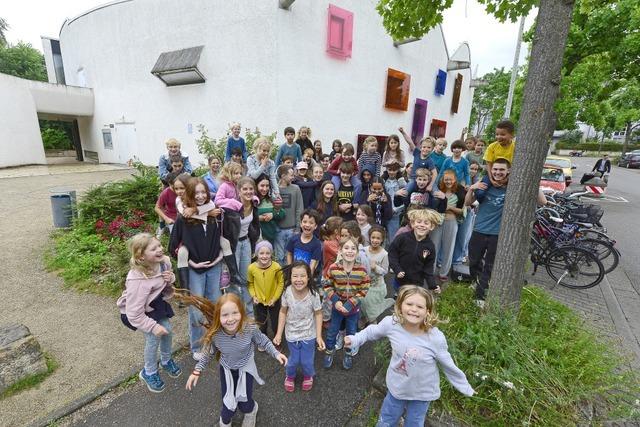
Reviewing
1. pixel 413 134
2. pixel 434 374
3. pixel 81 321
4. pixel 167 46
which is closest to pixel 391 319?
pixel 434 374

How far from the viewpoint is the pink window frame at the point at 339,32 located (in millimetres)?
9945

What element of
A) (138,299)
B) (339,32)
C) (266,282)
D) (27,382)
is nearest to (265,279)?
(266,282)

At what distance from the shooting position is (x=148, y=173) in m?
6.89

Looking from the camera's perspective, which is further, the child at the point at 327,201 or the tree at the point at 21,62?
the tree at the point at 21,62

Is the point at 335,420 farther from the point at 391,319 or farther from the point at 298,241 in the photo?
the point at 298,241

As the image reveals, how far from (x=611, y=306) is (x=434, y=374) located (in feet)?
13.5

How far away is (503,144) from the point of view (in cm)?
389

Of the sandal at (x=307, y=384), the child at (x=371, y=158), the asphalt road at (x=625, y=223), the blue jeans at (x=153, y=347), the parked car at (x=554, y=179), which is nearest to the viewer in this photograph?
the blue jeans at (x=153, y=347)

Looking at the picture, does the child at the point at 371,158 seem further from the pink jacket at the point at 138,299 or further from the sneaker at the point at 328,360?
the pink jacket at the point at 138,299

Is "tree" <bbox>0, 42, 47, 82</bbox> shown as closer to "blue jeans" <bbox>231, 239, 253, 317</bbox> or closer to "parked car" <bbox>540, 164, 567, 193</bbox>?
"blue jeans" <bbox>231, 239, 253, 317</bbox>

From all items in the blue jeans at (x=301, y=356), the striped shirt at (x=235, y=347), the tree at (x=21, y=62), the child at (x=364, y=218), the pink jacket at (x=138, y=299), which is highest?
the tree at (x=21, y=62)

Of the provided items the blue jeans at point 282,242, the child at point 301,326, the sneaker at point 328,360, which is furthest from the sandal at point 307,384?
the blue jeans at point 282,242

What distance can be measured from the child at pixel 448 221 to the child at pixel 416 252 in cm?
116

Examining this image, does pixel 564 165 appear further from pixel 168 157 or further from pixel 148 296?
pixel 148 296
